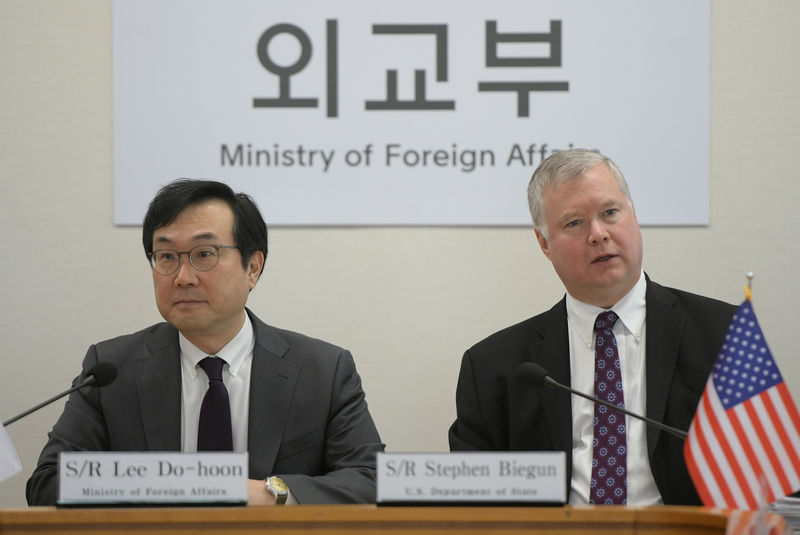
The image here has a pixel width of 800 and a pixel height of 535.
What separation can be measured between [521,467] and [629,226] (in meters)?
1.11

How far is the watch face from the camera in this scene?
2.48 m

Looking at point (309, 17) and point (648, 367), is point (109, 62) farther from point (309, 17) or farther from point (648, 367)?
point (648, 367)

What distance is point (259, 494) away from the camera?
246 centimetres

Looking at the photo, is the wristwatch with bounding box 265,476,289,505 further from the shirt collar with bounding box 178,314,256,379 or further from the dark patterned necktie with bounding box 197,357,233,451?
the shirt collar with bounding box 178,314,256,379

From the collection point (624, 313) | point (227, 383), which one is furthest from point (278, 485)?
point (624, 313)

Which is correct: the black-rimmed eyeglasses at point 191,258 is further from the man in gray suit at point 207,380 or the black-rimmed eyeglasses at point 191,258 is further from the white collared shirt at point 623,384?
the white collared shirt at point 623,384

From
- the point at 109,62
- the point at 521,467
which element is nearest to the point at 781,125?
the point at 521,467

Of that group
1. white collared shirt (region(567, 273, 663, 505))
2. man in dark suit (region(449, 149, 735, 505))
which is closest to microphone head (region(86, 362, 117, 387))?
Answer: man in dark suit (region(449, 149, 735, 505))

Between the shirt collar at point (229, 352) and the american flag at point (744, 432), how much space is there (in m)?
1.33

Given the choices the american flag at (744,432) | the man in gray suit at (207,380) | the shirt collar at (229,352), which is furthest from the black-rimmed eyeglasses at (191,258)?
the american flag at (744,432)

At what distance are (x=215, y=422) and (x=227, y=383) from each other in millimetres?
155

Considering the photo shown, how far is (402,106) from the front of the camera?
352 centimetres

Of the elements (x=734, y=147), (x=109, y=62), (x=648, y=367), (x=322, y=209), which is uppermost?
(x=109, y=62)

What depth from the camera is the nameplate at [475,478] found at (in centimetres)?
190
